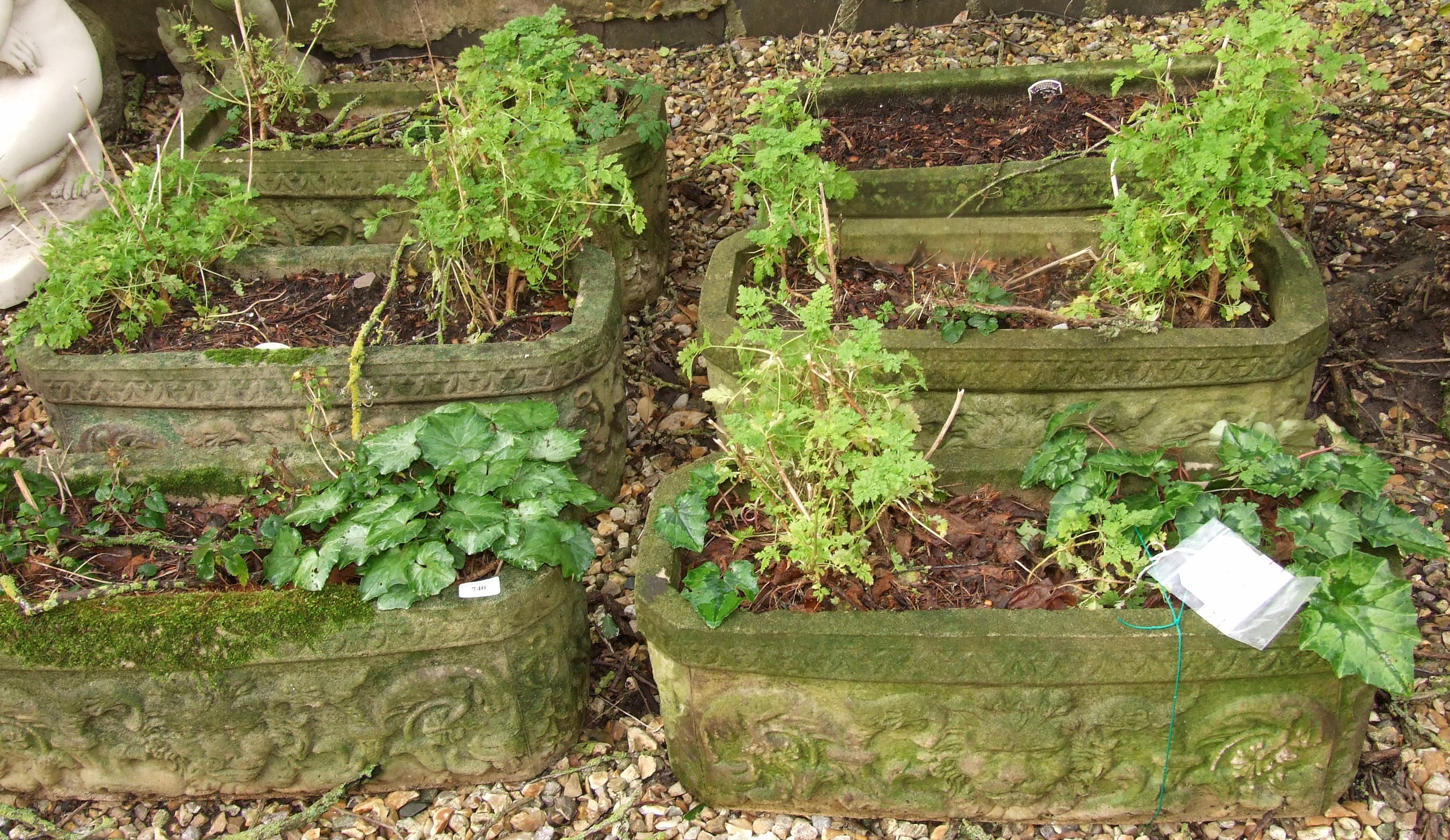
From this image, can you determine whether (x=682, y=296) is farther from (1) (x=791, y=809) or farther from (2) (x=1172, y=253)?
(1) (x=791, y=809)

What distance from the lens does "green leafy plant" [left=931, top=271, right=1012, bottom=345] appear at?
312cm

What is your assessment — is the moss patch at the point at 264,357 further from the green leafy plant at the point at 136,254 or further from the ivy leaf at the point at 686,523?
the ivy leaf at the point at 686,523

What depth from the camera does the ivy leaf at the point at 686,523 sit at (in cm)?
252

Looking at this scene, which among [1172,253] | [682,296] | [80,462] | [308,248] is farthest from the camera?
[682,296]

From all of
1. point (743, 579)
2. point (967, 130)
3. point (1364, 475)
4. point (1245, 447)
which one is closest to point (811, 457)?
point (743, 579)

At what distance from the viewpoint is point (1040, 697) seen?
2.31 metres

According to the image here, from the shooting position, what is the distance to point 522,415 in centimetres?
284

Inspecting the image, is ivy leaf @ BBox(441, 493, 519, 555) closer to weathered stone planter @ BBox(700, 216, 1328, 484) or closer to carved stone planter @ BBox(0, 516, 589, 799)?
carved stone planter @ BBox(0, 516, 589, 799)

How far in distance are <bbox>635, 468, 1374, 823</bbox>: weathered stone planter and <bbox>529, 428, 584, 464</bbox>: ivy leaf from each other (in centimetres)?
38

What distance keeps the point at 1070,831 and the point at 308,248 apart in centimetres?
300

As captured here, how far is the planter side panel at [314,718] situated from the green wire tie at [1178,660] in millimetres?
1313

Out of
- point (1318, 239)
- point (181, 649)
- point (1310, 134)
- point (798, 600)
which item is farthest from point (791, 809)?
point (1318, 239)

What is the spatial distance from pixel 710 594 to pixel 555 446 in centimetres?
65

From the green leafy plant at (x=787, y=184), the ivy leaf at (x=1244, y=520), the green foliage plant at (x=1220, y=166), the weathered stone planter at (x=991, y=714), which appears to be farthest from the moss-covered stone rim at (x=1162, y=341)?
the weathered stone planter at (x=991, y=714)
